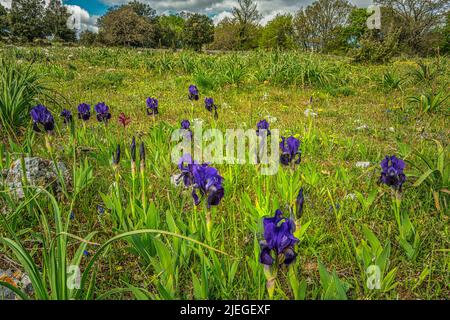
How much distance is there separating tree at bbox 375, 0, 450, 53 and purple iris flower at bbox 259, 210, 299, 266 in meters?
43.3

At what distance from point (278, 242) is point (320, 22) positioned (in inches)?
2047

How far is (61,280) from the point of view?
1.35 meters

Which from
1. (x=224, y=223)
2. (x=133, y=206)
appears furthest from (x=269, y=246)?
(x=133, y=206)

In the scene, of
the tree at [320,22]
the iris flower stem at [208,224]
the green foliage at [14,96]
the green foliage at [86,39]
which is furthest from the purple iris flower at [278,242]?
the tree at [320,22]

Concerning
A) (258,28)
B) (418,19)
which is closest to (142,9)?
(258,28)

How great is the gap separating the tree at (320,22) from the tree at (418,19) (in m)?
8.51

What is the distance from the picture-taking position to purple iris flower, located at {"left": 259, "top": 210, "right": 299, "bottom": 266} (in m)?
1.23

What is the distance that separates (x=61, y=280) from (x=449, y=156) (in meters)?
2.89

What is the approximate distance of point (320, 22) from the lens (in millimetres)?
47281

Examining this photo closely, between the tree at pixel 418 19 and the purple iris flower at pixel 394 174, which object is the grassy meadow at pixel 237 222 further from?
the tree at pixel 418 19

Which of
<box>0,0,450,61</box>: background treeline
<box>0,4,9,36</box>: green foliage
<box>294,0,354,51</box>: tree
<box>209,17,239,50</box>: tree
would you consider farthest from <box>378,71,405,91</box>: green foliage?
<box>294,0,354,51</box>: tree

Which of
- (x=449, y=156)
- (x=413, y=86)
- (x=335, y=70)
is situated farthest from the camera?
(x=335, y=70)

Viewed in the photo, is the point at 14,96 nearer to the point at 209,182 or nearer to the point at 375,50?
the point at 209,182

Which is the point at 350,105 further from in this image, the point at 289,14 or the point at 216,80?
the point at 289,14
